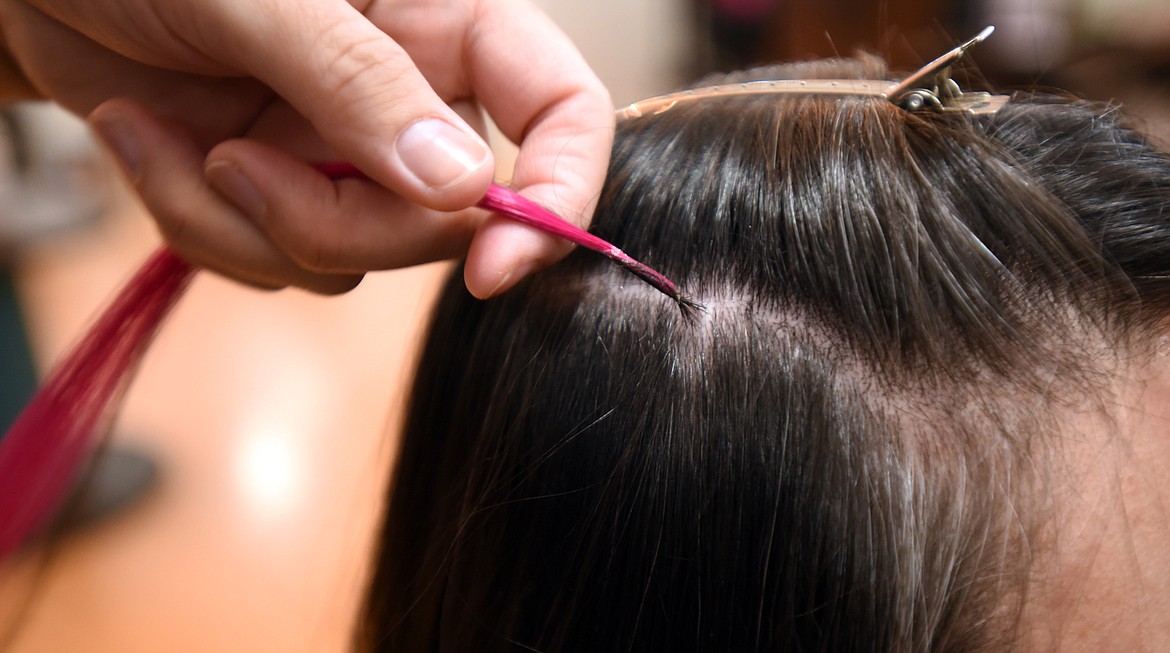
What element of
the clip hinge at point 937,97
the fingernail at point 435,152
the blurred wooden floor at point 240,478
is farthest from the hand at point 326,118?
the blurred wooden floor at point 240,478

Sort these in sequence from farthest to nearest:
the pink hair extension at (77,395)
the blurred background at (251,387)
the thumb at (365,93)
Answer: the blurred background at (251,387)
the pink hair extension at (77,395)
the thumb at (365,93)

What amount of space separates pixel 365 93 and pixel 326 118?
4 cm

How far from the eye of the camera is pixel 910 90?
523mm

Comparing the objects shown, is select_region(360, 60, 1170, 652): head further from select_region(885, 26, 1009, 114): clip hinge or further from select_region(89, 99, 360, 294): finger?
select_region(89, 99, 360, 294): finger

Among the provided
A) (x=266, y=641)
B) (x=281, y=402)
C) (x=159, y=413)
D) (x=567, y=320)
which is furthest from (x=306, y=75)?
(x=159, y=413)

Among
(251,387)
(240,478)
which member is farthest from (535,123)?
(251,387)

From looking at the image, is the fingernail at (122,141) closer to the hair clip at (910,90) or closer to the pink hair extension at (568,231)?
the pink hair extension at (568,231)

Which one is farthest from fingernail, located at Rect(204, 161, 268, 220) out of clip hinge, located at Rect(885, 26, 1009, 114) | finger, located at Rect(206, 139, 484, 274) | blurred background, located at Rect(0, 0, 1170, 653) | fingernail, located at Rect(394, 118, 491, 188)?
clip hinge, located at Rect(885, 26, 1009, 114)

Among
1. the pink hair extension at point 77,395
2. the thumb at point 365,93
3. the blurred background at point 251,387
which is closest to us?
the thumb at point 365,93

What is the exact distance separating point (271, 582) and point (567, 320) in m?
1.15

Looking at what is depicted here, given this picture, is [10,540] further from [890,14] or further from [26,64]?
[890,14]

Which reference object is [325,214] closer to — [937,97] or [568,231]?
[568,231]

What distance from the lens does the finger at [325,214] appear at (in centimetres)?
48

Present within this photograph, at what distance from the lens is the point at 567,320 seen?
1.59 feet
